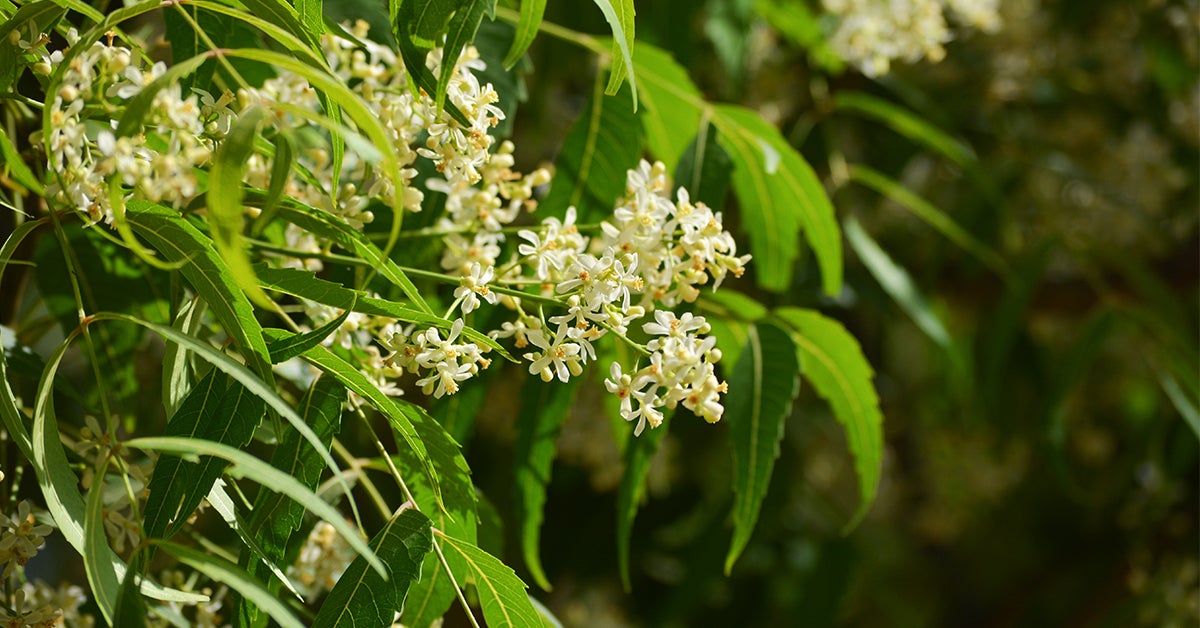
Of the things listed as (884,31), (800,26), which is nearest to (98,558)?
(884,31)

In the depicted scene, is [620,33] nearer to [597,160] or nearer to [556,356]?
[556,356]

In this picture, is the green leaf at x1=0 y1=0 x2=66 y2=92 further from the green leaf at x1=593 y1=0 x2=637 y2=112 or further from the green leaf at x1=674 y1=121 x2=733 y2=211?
the green leaf at x1=674 y1=121 x2=733 y2=211

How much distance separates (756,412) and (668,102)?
1.14 ft

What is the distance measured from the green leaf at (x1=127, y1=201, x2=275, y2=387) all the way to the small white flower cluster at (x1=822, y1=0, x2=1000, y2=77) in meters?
1.11

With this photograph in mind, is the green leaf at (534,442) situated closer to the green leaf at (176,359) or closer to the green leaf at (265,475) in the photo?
the green leaf at (176,359)

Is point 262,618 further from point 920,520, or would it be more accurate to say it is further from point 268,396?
point 920,520

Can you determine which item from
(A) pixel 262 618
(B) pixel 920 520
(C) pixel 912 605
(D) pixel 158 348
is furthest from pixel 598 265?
(C) pixel 912 605

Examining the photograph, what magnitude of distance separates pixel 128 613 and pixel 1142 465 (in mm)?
2067

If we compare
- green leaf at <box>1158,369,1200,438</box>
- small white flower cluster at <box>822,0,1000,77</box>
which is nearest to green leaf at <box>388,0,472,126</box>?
small white flower cluster at <box>822,0,1000,77</box>

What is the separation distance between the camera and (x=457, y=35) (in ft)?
2.04

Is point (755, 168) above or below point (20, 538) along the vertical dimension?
above

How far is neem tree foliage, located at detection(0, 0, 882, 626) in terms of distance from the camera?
54 cm

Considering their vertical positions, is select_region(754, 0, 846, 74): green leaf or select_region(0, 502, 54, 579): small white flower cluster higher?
select_region(754, 0, 846, 74): green leaf

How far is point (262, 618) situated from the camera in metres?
0.69
